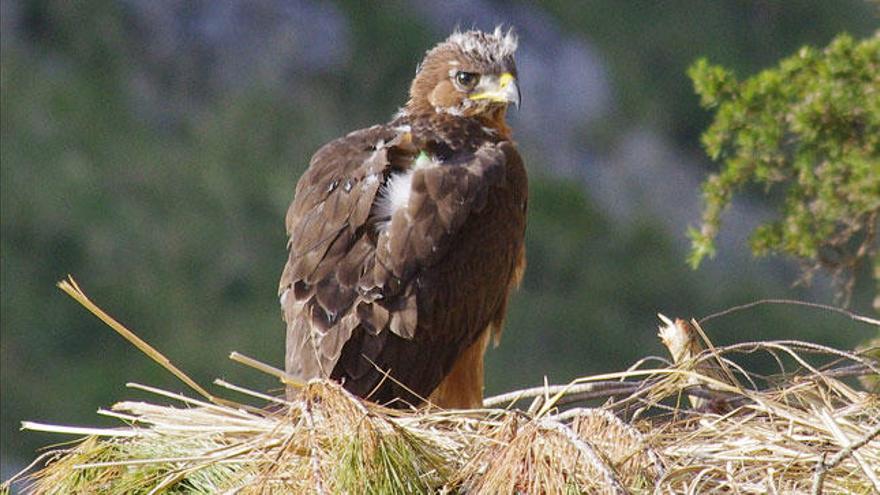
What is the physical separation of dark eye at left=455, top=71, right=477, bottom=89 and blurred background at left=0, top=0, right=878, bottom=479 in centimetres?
636

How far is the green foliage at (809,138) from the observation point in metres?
6.20

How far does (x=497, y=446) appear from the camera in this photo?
10.5 ft

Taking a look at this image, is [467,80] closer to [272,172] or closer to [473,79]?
[473,79]

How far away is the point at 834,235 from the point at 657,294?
382 inches

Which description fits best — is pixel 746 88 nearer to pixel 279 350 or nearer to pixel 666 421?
pixel 666 421

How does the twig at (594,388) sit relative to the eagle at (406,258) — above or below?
below

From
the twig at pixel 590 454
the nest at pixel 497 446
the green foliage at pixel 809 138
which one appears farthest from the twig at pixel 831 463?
the green foliage at pixel 809 138

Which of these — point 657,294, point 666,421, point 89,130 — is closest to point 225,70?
point 89,130

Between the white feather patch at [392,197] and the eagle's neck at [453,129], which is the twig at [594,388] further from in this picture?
the eagle's neck at [453,129]

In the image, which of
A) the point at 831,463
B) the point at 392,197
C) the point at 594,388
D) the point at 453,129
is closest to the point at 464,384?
the point at 392,197

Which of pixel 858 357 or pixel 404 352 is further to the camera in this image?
pixel 404 352

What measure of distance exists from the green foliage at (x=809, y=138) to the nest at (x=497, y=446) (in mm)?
2486

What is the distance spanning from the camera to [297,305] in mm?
4938

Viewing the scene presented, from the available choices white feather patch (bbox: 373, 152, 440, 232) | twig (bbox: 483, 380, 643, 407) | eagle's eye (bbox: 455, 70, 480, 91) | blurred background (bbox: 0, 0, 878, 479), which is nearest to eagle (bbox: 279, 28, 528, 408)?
white feather patch (bbox: 373, 152, 440, 232)
